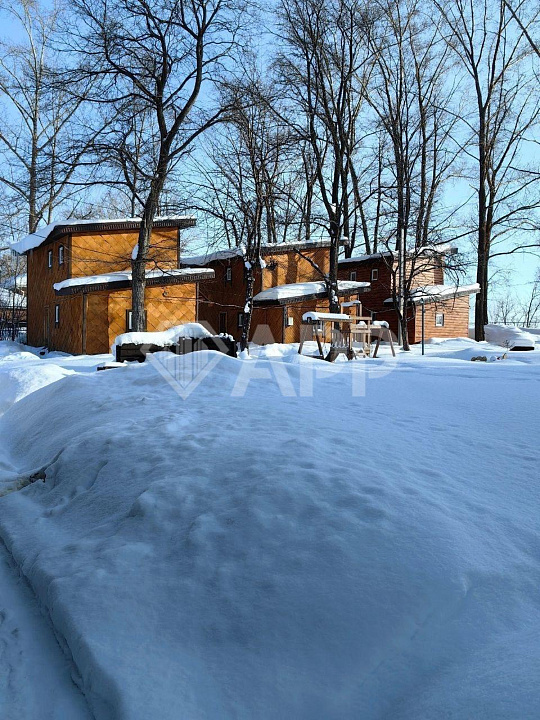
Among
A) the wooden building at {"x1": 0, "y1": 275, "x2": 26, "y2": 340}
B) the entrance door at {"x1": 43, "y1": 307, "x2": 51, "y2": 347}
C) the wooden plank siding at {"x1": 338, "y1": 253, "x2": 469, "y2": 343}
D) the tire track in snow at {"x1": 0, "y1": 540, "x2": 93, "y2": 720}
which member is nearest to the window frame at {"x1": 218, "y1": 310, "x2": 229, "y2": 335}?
the wooden plank siding at {"x1": 338, "y1": 253, "x2": 469, "y2": 343}

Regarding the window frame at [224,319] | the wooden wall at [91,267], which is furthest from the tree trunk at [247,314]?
the window frame at [224,319]

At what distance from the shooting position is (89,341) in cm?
2181

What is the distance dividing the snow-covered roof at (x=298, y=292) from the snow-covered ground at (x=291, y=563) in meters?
20.8

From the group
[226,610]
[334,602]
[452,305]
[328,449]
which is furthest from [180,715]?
[452,305]

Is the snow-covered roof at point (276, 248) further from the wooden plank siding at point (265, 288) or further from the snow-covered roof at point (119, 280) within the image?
the snow-covered roof at point (119, 280)

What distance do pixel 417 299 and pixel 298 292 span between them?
6967mm

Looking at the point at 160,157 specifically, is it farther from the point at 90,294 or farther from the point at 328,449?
the point at 328,449

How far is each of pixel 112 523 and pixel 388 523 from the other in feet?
5.05

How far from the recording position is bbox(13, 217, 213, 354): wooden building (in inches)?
854

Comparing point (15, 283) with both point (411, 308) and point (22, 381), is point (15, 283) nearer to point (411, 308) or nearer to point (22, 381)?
point (411, 308)

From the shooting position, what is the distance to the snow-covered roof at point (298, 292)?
2536cm

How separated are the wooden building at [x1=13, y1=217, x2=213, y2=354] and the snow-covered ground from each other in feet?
57.7

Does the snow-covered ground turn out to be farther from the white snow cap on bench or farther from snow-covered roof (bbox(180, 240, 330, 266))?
snow-covered roof (bbox(180, 240, 330, 266))

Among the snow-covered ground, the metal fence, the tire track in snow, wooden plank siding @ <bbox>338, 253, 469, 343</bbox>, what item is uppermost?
wooden plank siding @ <bbox>338, 253, 469, 343</bbox>
